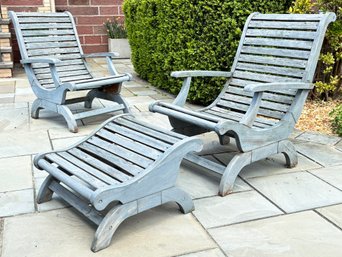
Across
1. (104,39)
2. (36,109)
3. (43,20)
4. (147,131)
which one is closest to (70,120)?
(36,109)

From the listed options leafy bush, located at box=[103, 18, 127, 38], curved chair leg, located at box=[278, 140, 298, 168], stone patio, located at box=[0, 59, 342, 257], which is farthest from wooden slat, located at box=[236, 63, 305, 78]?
leafy bush, located at box=[103, 18, 127, 38]

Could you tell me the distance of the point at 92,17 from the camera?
308 inches

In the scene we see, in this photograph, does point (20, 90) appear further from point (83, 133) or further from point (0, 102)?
point (83, 133)

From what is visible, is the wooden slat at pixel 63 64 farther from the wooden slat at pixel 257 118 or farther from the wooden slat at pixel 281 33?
the wooden slat at pixel 281 33

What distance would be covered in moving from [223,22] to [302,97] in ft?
5.21

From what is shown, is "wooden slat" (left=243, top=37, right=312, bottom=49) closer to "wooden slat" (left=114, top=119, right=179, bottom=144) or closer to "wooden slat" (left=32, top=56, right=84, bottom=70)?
"wooden slat" (left=114, top=119, right=179, bottom=144)

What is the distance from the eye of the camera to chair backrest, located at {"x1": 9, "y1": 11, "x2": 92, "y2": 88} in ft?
13.4

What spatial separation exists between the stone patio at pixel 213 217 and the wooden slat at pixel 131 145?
36cm

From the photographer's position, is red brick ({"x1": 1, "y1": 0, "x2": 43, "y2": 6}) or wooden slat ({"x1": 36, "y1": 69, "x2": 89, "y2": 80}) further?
red brick ({"x1": 1, "y1": 0, "x2": 43, "y2": 6})

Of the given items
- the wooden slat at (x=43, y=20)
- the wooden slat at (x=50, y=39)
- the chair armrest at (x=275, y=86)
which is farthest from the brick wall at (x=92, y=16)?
the chair armrest at (x=275, y=86)

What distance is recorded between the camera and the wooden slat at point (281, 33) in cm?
272

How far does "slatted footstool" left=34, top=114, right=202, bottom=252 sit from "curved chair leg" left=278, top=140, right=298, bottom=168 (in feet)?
2.74

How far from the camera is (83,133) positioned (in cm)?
357

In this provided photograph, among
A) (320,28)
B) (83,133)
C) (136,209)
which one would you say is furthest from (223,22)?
(136,209)
